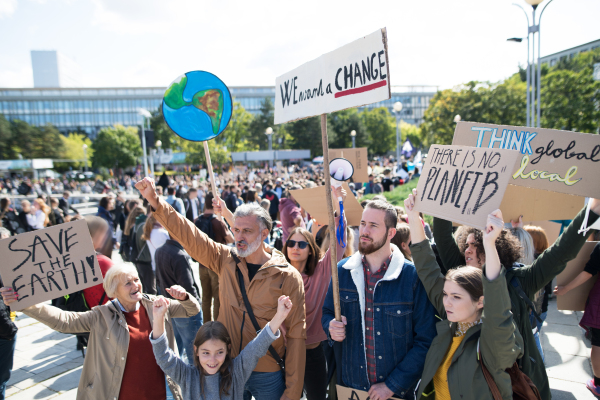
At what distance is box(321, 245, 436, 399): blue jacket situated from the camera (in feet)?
7.29

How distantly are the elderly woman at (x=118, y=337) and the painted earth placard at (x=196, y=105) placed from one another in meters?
1.22

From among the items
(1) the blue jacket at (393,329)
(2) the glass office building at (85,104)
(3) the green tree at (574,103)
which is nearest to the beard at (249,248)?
(1) the blue jacket at (393,329)

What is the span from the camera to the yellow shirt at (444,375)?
82.5 inches

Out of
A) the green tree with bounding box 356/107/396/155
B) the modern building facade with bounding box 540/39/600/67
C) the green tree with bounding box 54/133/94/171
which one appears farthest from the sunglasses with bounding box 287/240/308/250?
the green tree with bounding box 54/133/94/171

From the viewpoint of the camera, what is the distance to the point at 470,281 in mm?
2045

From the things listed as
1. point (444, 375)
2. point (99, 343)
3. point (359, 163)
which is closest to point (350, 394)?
point (444, 375)

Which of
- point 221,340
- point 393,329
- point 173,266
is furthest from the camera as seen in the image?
point 173,266

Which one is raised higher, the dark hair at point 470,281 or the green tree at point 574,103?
the green tree at point 574,103

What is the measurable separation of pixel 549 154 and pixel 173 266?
3702 mm

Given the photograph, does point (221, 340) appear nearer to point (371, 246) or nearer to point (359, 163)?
point (371, 246)

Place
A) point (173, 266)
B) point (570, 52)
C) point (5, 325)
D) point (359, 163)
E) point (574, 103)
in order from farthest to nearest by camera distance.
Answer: point (570, 52)
point (574, 103)
point (359, 163)
point (173, 266)
point (5, 325)

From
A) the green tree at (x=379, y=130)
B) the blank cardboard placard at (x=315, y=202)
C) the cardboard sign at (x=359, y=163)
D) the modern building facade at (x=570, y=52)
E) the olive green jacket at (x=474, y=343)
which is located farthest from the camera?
the green tree at (x=379, y=130)

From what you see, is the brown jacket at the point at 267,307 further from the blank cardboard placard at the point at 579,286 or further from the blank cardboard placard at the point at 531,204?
the blank cardboard placard at the point at 531,204

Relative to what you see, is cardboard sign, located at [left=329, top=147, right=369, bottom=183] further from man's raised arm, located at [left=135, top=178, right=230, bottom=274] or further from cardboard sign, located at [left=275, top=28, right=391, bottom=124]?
man's raised arm, located at [left=135, top=178, right=230, bottom=274]
